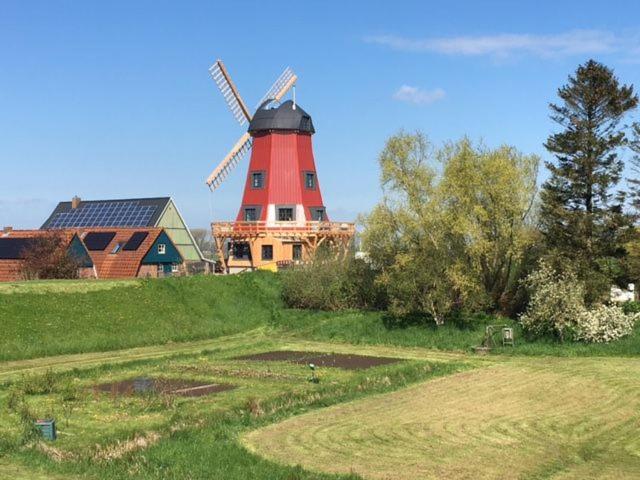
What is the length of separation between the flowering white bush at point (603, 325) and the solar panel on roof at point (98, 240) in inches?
1591

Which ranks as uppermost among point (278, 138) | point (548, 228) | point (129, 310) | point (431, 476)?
point (278, 138)

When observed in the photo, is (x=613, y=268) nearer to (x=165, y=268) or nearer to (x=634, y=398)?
(x=634, y=398)

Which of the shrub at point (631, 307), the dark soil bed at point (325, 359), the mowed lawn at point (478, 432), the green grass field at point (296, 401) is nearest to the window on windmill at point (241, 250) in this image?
the green grass field at point (296, 401)

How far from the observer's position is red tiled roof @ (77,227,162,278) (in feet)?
209

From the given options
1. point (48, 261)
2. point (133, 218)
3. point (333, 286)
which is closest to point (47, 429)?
point (333, 286)

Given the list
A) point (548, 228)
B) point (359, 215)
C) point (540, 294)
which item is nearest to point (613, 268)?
point (548, 228)

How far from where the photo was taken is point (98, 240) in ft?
224

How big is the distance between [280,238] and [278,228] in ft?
2.76

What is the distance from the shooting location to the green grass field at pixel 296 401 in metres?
19.6

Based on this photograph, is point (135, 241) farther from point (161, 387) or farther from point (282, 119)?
point (161, 387)

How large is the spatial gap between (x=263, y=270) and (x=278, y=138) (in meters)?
13.1

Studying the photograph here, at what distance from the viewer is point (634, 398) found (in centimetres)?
2769

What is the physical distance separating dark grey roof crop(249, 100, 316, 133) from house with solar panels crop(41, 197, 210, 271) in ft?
38.8

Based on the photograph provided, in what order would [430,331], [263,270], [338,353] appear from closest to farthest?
[338,353]
[430,331]
[263,270]
